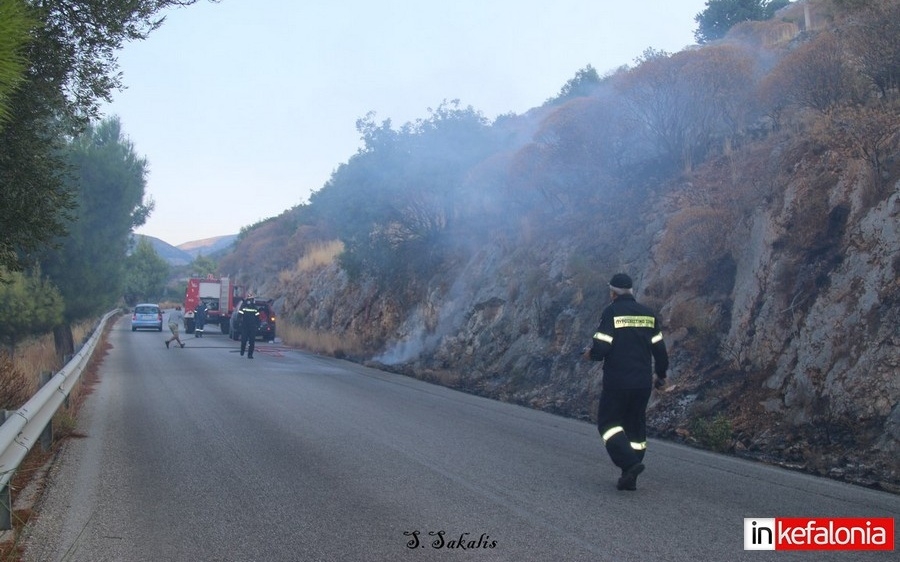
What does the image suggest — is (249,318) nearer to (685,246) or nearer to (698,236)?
(685,246)

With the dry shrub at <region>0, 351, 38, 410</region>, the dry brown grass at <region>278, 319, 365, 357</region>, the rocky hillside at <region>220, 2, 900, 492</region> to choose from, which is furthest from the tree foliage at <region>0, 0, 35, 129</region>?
the dry brown grass at <region>278, 319, 365, 357</region>

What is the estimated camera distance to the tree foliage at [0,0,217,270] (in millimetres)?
8141

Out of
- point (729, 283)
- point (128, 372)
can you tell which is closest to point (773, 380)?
point (729, 283)

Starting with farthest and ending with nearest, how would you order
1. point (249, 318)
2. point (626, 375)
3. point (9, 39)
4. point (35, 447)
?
1. point (249, 318)
2. point (35, 447)
3. point (626, 375)
4. point (9, 39)

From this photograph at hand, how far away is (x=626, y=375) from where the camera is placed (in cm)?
740

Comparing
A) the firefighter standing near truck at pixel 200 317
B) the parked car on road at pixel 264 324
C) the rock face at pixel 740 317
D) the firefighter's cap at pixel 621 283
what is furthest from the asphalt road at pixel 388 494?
the firefighter standing near truck at pixel 200 317

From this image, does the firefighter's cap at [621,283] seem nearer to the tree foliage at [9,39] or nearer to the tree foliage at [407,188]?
the tree foliage at [9,39]

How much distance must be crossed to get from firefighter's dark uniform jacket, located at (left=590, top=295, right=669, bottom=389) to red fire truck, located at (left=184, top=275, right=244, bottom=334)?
38.0m

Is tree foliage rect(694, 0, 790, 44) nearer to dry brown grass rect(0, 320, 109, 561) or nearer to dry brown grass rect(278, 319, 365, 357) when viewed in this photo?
dry brown grass rect(278, 319, 365, 357)

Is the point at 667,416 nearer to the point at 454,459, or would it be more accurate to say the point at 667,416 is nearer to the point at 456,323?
the point at 454,459

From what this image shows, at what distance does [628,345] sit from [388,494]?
2508mm

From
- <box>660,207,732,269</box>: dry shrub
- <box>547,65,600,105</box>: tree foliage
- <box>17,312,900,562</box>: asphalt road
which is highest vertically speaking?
<box>547,65,600,105</box>: tree foliage

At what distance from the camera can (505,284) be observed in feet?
71.8

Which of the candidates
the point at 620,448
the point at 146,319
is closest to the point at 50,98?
the point at 620,448
